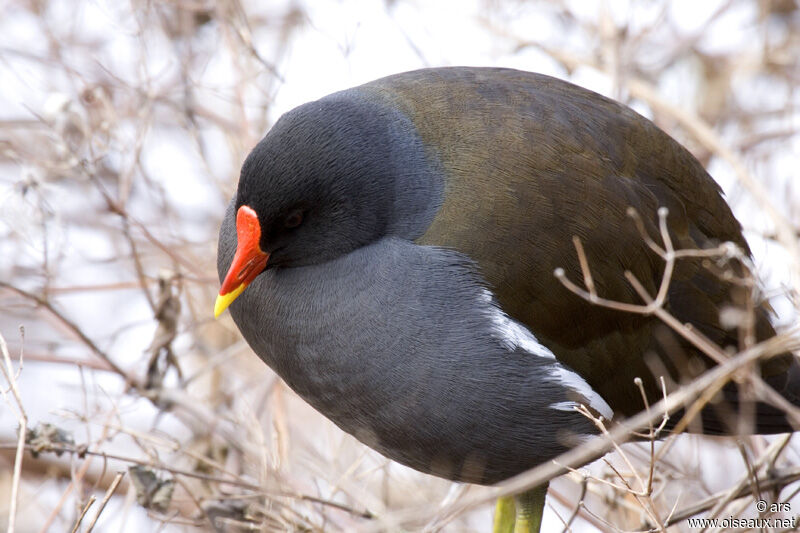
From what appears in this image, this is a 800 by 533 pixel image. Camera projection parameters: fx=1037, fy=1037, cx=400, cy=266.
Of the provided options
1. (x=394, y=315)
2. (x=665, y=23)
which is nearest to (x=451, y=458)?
(x=394, y=315)

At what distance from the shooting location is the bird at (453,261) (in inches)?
117

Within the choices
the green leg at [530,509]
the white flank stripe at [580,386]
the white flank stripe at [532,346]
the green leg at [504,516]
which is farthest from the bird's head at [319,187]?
the green leg at [504,516]

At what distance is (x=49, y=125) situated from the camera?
3.58m

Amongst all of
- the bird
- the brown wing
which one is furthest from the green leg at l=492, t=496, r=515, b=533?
the brown wing

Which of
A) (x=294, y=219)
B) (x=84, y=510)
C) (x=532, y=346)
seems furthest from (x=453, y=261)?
(x=84, y=510)

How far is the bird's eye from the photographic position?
2.99m

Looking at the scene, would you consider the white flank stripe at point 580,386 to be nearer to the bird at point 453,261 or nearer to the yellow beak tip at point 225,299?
the bird at point 453,261

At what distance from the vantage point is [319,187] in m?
2.98

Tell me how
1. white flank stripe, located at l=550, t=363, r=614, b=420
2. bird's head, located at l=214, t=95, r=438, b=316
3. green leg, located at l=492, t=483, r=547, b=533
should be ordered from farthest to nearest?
1. green leg, located at l=492, t=483, r=547, b=533
2. white flank stripe, located at l=550, t=363, r=614, b=420
3. bird's head, located at l=214, t=95, r=438, b=316

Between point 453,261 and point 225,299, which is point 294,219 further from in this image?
point 453,261

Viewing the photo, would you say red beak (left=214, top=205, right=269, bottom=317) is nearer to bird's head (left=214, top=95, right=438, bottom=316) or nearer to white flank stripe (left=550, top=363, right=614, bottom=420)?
bird's head (left=214, top=95, right=438, bottom=316)

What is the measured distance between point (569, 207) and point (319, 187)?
28.9 inches

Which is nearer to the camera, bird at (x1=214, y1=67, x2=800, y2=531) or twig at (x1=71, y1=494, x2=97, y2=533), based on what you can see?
twig at (x1=71, y1=494, x2=97, y2=533)

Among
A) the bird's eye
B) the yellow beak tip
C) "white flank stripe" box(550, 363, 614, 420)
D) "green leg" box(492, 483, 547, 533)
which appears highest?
the bird's eye
